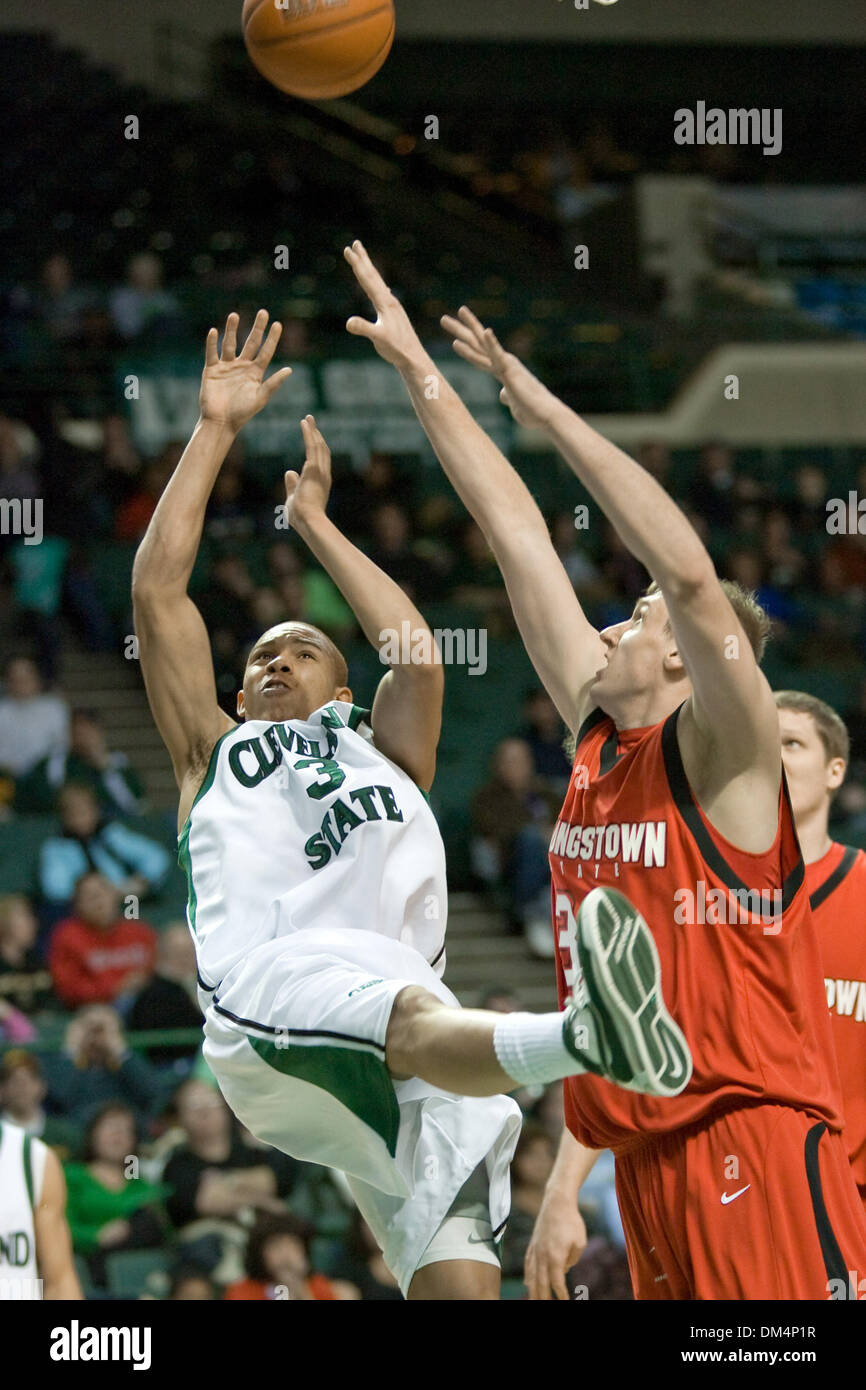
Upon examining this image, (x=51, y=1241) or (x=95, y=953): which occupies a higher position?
(x=95, y=953)

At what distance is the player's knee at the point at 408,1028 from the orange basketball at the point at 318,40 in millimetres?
2742

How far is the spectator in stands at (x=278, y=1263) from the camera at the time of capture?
21.1 feet

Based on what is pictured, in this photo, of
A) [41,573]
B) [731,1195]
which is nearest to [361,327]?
[731,1195]

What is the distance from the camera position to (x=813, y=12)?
15.1 metres

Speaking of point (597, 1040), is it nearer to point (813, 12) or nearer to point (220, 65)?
point (220, 65)

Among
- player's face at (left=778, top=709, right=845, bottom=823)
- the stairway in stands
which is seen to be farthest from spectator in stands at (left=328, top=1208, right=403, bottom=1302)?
player's face at (left=778, top=709, right=845, bottom=823)

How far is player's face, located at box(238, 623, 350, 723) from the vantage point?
4.27 metres

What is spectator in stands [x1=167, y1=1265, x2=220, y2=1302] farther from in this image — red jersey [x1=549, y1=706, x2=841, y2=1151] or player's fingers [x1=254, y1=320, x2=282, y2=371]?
player's fingers [x1=254, y1=320, x2=282, y2=371]

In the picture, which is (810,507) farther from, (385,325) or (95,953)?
(385,325)

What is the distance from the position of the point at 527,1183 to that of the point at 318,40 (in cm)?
450

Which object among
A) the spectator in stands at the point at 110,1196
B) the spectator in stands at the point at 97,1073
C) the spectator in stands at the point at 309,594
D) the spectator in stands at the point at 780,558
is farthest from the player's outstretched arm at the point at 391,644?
the spectator in stands at the point at 780,558

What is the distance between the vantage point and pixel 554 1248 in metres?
3.88

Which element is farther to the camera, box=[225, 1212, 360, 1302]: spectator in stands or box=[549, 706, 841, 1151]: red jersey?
box=[225, 1212, 360, 1302]: spectator in stands

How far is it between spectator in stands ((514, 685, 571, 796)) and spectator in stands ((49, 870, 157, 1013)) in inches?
99.7
